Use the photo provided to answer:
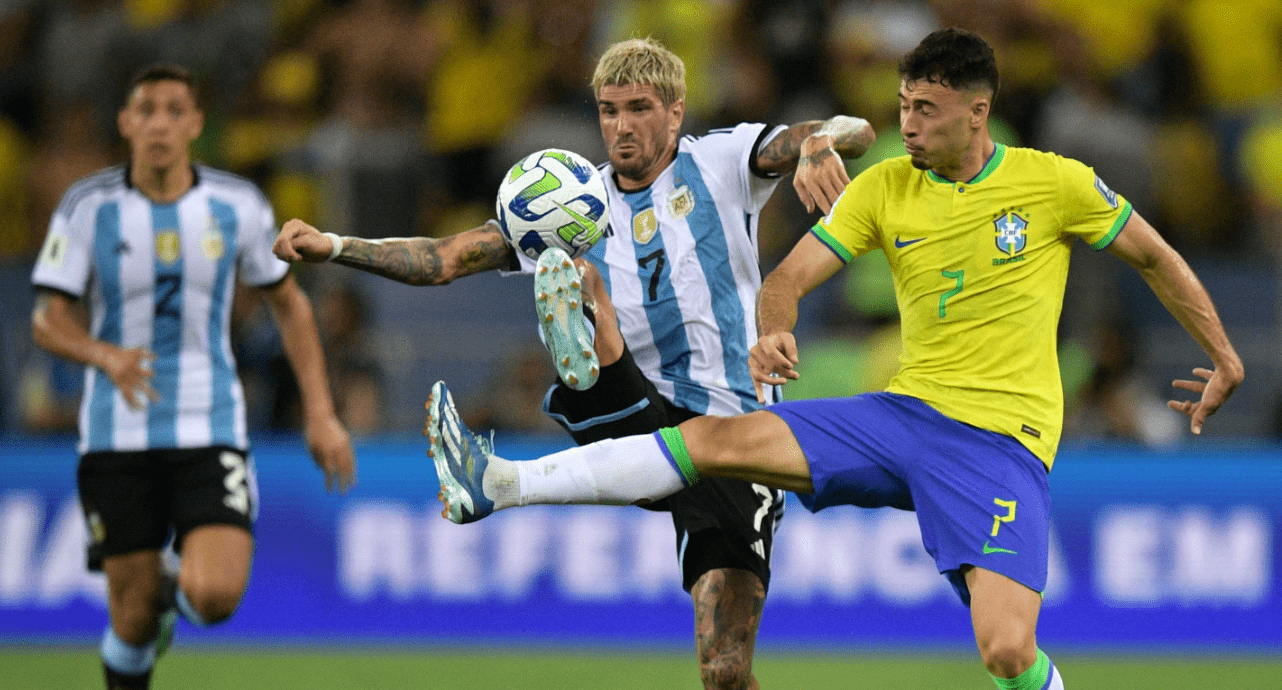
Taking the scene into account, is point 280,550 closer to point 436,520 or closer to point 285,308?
point 436,520

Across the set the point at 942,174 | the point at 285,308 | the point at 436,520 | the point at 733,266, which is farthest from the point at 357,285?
the point at 942,174

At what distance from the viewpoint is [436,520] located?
9.07m

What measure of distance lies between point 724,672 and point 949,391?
1205 millimetres

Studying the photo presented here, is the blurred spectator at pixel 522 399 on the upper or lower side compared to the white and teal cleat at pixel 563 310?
lower

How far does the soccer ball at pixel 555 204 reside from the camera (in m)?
4.99

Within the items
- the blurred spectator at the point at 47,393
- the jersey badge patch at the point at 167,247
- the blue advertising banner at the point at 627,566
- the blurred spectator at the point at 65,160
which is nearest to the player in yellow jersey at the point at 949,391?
the jersey badge patch at the point at 167,247

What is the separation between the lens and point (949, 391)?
195 inches

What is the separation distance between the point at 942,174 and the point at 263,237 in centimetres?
315

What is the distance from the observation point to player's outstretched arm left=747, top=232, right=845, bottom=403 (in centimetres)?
460

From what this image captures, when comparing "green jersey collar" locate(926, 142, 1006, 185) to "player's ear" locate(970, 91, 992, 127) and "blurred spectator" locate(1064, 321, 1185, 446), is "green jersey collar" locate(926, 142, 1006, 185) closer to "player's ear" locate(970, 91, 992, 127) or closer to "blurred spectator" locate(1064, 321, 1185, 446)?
"player's ear" locate(970, 91, 992, 127)

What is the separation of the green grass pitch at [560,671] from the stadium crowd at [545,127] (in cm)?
157

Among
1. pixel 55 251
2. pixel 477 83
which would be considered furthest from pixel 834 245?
pixel 477 83

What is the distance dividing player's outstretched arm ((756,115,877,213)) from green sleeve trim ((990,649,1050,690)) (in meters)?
1.56

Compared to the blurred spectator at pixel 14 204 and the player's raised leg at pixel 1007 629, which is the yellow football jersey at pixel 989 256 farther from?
the blurred spectator at pixel 14 204
